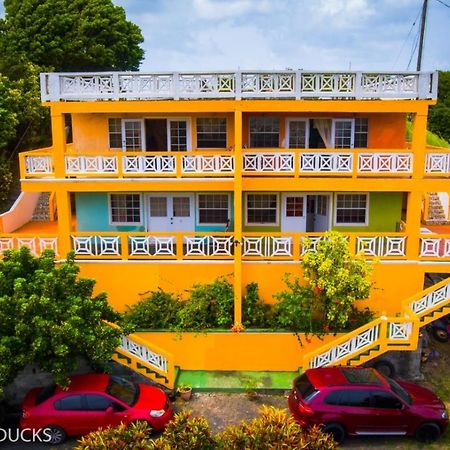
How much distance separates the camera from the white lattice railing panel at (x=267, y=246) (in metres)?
16.8

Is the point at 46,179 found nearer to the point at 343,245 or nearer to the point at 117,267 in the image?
the point at 117,267

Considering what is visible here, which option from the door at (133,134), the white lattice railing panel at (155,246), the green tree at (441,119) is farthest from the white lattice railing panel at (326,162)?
the green tree at (441,119)

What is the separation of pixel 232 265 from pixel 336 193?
4771 millimetres

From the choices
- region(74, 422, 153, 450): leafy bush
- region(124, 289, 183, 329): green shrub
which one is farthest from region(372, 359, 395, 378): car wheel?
region(74, 422, 153, 450): leafy bush

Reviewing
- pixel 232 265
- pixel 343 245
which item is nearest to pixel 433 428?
pixel 343 245

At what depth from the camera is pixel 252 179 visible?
16.4 m

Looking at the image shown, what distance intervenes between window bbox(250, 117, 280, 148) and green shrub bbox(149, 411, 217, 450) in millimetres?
11003

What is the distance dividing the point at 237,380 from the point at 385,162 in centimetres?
841

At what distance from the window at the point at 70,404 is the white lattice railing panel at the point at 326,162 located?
9612mm

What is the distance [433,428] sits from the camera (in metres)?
12.9

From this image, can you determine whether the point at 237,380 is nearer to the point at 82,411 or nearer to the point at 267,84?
the point at 82,411

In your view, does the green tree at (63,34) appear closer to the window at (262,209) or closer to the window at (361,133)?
the window at (262,209)

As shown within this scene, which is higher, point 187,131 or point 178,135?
point 187,131

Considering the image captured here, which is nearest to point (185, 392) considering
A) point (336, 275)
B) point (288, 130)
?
point (336, 275)
